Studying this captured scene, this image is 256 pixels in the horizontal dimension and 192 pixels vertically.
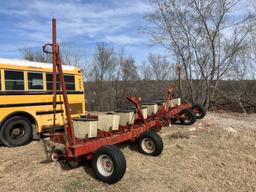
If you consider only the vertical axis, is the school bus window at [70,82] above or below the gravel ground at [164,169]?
above

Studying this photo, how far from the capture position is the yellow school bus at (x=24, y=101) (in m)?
8.07

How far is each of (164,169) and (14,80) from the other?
4.96 meters

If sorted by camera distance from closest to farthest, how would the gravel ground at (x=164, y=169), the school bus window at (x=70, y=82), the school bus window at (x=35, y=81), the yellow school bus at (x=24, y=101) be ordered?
1. the gravel ground at (x=164, y=169)
2. the yellow school bus at (x=24, y=101)
3. the school bus window at (x=35, y=81)
4. the school bus window at (x=70, y=82)

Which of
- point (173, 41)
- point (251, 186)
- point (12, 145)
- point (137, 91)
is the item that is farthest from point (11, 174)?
point (137, 91)

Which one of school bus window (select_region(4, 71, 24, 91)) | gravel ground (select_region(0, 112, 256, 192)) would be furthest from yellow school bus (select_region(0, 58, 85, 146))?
gravel ground (select_region(0, 112, 256, 192))

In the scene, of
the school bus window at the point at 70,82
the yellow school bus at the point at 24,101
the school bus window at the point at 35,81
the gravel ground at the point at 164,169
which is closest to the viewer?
the gravel ground at the point at 164,169

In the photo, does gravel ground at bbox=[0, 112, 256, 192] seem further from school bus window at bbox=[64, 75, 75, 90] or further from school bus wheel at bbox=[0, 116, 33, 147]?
school bus window at bbox=[64, 75, 75, 90]

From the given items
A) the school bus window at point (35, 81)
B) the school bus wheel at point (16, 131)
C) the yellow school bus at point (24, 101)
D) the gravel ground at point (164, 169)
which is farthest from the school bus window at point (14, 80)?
the gravel ground at point (164, 169)

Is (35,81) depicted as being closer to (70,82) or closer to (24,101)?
(24,101)

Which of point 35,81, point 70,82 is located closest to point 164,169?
point 35,81

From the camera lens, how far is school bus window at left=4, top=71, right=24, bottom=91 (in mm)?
8086

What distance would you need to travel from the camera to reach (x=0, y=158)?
7051 millimetres

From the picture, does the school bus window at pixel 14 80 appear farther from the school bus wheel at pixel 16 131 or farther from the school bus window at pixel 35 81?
the school bus wheel at pixel 16 131

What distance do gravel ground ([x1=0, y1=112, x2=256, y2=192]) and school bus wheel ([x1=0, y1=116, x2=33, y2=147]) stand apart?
0.32 m
